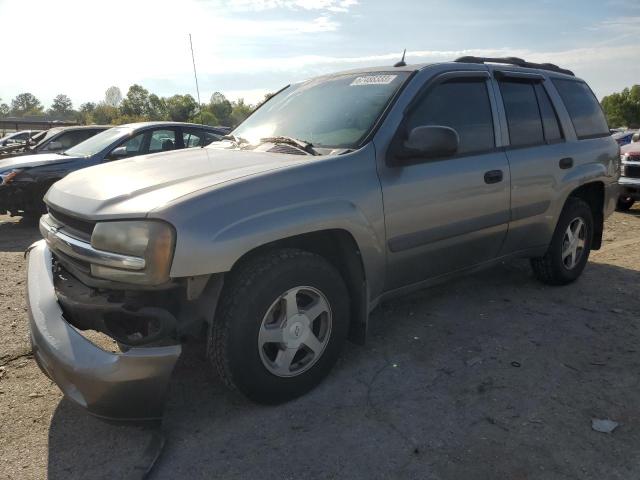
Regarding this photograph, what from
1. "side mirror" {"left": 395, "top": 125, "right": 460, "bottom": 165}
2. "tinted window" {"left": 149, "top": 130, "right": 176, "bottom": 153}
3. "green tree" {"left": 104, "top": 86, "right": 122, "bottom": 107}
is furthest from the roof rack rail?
"green tree" {"left": 104, "top": 86, "right": 122, "bottom": 107}

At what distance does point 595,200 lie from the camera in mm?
4906

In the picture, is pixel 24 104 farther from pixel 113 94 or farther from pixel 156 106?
pixel 156 106

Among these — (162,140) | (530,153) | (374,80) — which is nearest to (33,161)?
(162,140)

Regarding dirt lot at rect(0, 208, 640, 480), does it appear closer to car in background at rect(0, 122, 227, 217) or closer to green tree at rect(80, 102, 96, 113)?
car in background at rect(0, 122, 227, 217)

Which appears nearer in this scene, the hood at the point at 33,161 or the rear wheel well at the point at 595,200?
the rear wheel well at the point at 595,200

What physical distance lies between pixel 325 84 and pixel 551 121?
196cm

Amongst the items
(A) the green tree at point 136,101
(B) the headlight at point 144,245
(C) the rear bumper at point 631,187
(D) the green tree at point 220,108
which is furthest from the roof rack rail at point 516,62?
(D) the green tree at point 220,108

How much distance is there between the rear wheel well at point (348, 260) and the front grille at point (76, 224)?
99 centimetres

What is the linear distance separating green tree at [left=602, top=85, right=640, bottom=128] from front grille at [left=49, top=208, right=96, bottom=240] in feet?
263

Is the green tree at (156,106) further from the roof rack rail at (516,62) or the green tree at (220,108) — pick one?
the roof rack rail at (516,62)

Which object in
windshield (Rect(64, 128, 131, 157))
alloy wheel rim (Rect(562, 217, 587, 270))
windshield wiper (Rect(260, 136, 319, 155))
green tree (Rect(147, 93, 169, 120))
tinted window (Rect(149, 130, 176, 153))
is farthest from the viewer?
green tree (Rect(147, 93, 169, 120))

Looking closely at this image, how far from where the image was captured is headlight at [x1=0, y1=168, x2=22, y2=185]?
283 inches

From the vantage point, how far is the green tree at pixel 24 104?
14250 centimetres

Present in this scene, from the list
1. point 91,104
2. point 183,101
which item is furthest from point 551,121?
point 91,104
